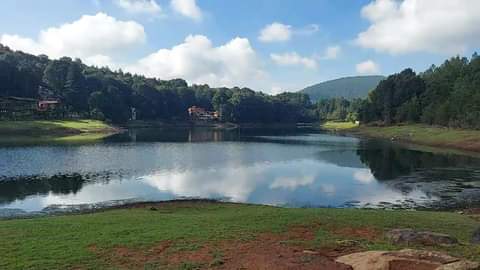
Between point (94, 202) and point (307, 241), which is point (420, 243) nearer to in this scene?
point (307, 241)

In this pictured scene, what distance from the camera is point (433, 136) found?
10694cm

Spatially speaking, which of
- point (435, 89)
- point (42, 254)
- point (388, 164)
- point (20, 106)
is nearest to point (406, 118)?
point (435, 89)

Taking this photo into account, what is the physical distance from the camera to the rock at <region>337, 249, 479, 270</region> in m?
12.1

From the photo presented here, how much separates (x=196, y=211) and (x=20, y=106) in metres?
134

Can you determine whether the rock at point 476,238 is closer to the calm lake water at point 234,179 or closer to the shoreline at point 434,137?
the calm lake water at point 234,179

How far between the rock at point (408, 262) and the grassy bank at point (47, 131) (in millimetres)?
100355

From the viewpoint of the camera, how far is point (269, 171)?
2281 inches

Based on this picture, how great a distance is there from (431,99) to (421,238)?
141 meters

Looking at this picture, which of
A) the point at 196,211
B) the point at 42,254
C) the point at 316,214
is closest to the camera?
the point at 42,254

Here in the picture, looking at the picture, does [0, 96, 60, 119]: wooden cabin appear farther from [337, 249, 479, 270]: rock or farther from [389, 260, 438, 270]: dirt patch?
[389, 260, 438, 270]: dirt patch

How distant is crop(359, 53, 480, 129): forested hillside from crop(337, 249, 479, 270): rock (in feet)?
326

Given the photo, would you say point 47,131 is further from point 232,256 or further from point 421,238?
point 421,238

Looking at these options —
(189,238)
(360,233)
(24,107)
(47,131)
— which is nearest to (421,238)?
(360,233)

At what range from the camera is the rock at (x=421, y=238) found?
1669 centimetres
